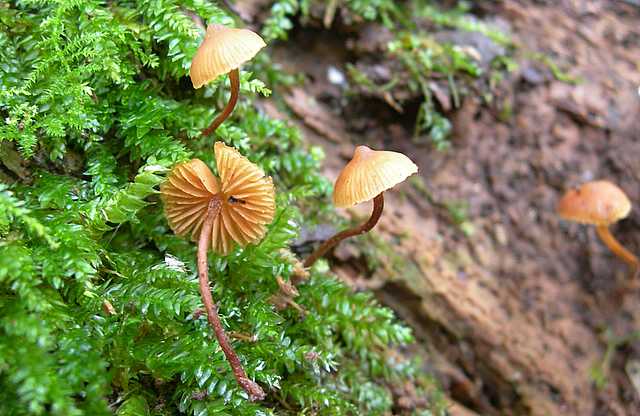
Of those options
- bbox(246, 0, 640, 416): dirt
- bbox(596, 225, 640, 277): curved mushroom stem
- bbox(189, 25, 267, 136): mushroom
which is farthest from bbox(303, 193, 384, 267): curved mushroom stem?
bbox(596, 225, 640, 277): curved mushroom stem

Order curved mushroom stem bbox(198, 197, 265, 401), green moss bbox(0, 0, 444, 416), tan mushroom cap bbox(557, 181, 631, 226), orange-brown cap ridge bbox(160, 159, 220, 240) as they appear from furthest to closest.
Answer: tan mushroom cap bbox(557, 181, 631, 226) < orange-brown cap ridge bbox(160, 159, 220, 240) < curved mushroom stem bbox(198, 197, 265, 401) < green moss bbox(0, 0, 444, 416)

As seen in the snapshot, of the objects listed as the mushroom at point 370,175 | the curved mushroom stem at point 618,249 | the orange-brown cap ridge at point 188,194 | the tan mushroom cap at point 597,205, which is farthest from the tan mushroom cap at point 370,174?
the curved mushroom stem at point 618,249

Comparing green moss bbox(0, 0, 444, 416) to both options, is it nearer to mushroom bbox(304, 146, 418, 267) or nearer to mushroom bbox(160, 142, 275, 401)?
mushroom bbox(160, 142, 275, 401)

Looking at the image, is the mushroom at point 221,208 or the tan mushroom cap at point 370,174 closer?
the mushroom at point 221,208

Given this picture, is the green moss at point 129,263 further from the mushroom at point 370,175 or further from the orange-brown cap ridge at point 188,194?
the mushroom at point 370,175

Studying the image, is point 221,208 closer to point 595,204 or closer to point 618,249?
point 595,204
